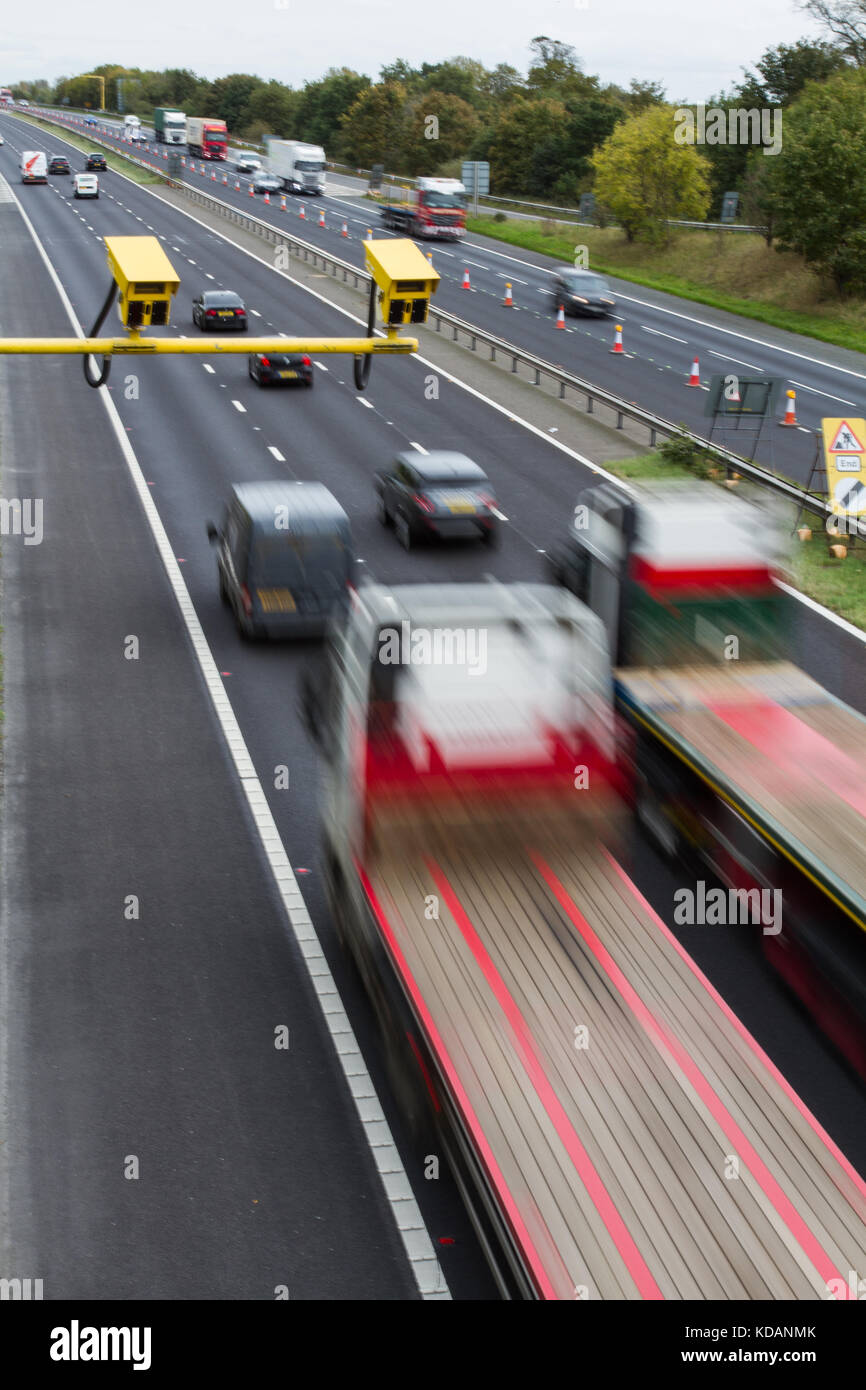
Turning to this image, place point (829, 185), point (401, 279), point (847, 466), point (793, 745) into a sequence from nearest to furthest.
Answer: point (401, 279) → point (793, 745) → point (847, 466) → point (829, 185)

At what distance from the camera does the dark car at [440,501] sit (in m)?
23.3

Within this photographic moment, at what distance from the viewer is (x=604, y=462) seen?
97.2 feet

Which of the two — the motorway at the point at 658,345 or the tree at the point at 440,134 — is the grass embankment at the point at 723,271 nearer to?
the motorway at the point at 658,345

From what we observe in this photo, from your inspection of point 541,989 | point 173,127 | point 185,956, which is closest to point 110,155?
point 173,127

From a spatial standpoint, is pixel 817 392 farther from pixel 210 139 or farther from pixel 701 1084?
pixel 210 139

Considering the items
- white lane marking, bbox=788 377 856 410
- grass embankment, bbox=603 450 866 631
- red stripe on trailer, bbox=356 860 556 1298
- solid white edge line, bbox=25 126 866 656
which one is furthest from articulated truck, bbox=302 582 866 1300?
white lane marking, bbox=788 377 856 410

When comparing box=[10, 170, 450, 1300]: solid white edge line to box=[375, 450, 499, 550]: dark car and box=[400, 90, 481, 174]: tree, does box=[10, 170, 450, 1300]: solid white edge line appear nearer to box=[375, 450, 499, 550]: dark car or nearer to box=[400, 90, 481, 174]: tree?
box=[375, 450, 499, 550]: dark car

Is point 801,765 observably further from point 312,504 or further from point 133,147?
point 133,147

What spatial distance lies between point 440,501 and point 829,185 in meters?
33.9

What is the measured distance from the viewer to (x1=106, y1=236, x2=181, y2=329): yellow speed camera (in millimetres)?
11297

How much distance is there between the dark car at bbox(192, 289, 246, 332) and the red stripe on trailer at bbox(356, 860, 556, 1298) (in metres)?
34.9

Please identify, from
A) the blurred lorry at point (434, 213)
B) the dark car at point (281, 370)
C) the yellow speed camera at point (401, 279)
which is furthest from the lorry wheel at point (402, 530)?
the blurred lorry at point (434, 213)

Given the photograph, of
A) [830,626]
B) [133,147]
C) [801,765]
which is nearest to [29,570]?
[830,626]

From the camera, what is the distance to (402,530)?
23828 mm
